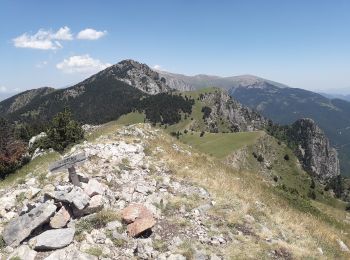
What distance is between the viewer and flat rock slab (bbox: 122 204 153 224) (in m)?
17.3

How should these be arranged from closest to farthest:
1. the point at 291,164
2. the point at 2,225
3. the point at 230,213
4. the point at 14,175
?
the point at 2,225 < the point at 230,213 < the point at 14,175 < the point at 291,164

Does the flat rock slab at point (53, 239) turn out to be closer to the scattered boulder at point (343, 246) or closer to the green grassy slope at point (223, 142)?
the scattered boulder at point (343, 246)

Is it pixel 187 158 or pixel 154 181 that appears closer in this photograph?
pixel 154 181

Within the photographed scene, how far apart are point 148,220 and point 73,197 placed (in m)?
3.77

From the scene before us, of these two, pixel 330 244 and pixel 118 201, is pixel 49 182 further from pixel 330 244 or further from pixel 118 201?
pixel 330 244

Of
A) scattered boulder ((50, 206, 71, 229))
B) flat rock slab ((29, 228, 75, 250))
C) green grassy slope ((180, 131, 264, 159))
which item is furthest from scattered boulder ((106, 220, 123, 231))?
green grassy slope ((180, 131, 264, 159))

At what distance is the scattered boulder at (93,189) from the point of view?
19188mm

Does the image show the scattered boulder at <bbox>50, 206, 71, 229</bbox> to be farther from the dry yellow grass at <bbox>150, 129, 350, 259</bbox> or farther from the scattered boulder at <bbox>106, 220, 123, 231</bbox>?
the dry yellow grass at <bbox>150, 129, 350, 259</bbox>

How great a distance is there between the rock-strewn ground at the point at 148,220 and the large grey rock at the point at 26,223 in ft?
0.14

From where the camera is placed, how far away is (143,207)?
18.3 m

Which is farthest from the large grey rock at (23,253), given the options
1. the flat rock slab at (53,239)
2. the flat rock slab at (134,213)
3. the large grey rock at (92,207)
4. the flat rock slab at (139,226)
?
the flat rock slab at (134,213)

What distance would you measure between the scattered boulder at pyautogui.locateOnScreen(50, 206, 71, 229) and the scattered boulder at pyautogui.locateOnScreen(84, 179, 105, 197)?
6.45 ft

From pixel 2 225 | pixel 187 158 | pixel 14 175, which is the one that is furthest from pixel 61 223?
pixel 14 175

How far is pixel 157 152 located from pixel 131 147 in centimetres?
204
